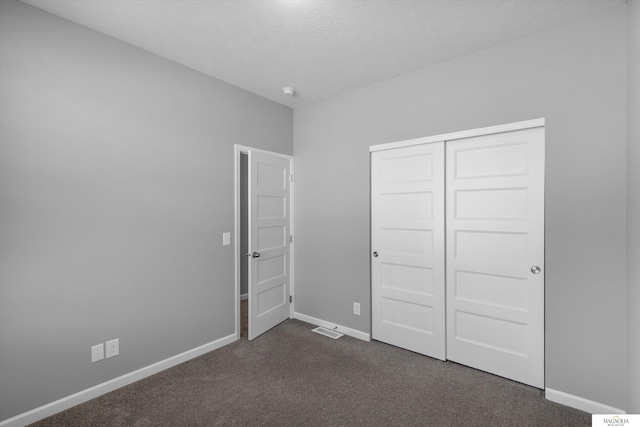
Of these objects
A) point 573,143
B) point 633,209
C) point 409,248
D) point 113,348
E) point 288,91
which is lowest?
point 113,348

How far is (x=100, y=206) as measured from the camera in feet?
7.59

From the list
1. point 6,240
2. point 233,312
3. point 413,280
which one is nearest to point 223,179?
point 233,312

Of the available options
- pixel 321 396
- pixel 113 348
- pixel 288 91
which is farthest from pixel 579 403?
pixel 288 91

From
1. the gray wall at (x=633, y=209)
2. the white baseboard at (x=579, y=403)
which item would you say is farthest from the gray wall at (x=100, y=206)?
the gray wall at (x=633, y=209)

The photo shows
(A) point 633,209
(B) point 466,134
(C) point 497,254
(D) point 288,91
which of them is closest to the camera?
(A) point 633,209

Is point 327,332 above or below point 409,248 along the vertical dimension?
below

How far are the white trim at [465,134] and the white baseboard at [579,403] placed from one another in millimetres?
2031

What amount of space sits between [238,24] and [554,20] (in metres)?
2.33

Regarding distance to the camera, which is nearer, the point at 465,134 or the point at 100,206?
the point at 100,206

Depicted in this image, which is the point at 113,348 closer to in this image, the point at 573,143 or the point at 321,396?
the point at 321,396

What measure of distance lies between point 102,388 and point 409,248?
2891mm

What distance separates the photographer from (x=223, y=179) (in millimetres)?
3166

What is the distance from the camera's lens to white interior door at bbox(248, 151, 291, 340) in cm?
337

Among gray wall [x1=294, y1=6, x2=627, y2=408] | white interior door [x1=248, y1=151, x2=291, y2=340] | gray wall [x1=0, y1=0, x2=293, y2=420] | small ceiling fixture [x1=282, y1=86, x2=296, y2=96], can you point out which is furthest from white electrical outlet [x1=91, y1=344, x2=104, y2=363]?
gray wall [x1=294, y1=6, x2=627, y2=408]
